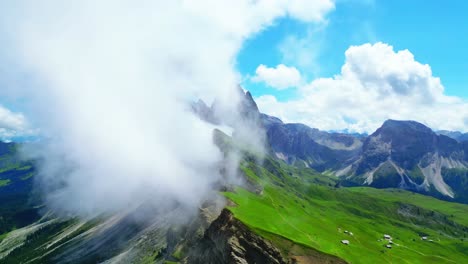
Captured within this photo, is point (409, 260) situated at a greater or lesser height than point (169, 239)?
lesser

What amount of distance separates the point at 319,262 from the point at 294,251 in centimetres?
877

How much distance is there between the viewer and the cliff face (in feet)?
385

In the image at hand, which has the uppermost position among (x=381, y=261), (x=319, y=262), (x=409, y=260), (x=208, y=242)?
(x=208, y=242)

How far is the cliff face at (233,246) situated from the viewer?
117500 millimetres

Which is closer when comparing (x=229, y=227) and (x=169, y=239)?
(x=229, y=227)

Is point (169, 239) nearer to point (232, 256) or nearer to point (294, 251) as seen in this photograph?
point (232, 256)

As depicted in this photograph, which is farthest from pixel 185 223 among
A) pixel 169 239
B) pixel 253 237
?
pixel 253 237

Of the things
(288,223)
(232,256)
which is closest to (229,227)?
(232,256)

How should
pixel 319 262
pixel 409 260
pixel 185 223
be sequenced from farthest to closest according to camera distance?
1. pixel 185 223
2. pixel 409 260
3. pixel 319 262

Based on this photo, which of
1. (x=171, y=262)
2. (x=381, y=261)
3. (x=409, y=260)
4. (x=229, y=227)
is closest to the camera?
(x=381, y=261)

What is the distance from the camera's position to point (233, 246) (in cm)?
12325

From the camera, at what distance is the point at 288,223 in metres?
151

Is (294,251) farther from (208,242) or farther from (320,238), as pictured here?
(208,242)

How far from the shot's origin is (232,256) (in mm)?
121812
